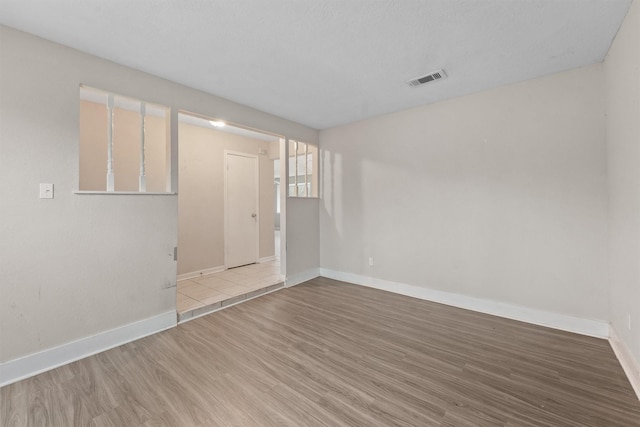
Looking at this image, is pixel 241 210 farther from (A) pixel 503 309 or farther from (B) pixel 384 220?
(A) pixel 503 309

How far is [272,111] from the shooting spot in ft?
12.1

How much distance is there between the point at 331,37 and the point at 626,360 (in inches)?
133

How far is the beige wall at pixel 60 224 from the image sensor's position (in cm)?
189

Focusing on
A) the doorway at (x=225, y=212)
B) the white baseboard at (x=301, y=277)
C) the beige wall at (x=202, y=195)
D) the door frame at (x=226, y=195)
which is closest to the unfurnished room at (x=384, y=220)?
the white baseboard at (x=301, y=277)

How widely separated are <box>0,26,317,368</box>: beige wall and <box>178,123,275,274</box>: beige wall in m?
1.76

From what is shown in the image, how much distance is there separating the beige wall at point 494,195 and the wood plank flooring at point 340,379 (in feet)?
1.84

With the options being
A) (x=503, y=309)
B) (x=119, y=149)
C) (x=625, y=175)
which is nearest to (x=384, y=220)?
(x=503, y=309)

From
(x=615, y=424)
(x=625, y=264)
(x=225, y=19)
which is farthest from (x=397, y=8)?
(x=615, y=424)

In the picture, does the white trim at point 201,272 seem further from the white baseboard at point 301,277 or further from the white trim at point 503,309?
the white trim at point 503,309

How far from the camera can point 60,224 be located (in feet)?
6.86

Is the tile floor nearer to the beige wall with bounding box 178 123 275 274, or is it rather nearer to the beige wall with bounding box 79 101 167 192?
the beige wall with bounding box 178 123 275 274

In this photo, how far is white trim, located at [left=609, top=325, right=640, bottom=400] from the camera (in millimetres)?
1731

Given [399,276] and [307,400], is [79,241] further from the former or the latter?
[399,276]

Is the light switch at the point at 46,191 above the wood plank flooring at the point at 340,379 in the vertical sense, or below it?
above
